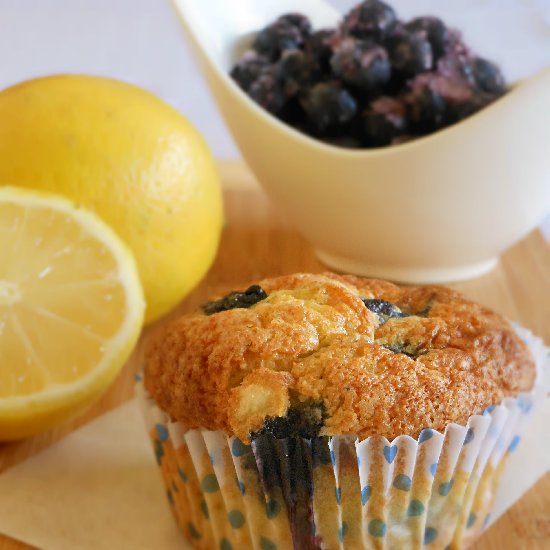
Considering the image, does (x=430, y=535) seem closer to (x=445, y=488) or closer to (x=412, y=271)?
(x=445, y=488)

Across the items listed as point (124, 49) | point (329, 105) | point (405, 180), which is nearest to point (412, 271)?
point (405, 180)

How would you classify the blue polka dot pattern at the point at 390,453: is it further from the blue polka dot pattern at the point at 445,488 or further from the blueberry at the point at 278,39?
the blueberry at the point at 278,39

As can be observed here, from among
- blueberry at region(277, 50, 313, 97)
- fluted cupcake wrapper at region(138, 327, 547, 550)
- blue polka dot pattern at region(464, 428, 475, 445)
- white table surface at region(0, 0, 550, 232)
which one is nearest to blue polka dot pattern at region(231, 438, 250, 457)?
fluted cupcake wrapper at region(138, 327, 547, 550)

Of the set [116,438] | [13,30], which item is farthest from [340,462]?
[13,30]

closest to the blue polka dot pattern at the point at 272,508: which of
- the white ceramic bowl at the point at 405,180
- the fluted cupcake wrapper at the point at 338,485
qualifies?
the fluted cupcake wrapper at the point at 338,485

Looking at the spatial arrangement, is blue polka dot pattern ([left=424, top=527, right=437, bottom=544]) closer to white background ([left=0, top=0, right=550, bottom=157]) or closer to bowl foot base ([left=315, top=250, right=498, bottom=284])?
bowl foot base ([left=315, top=250, right=498, bottom=284])
